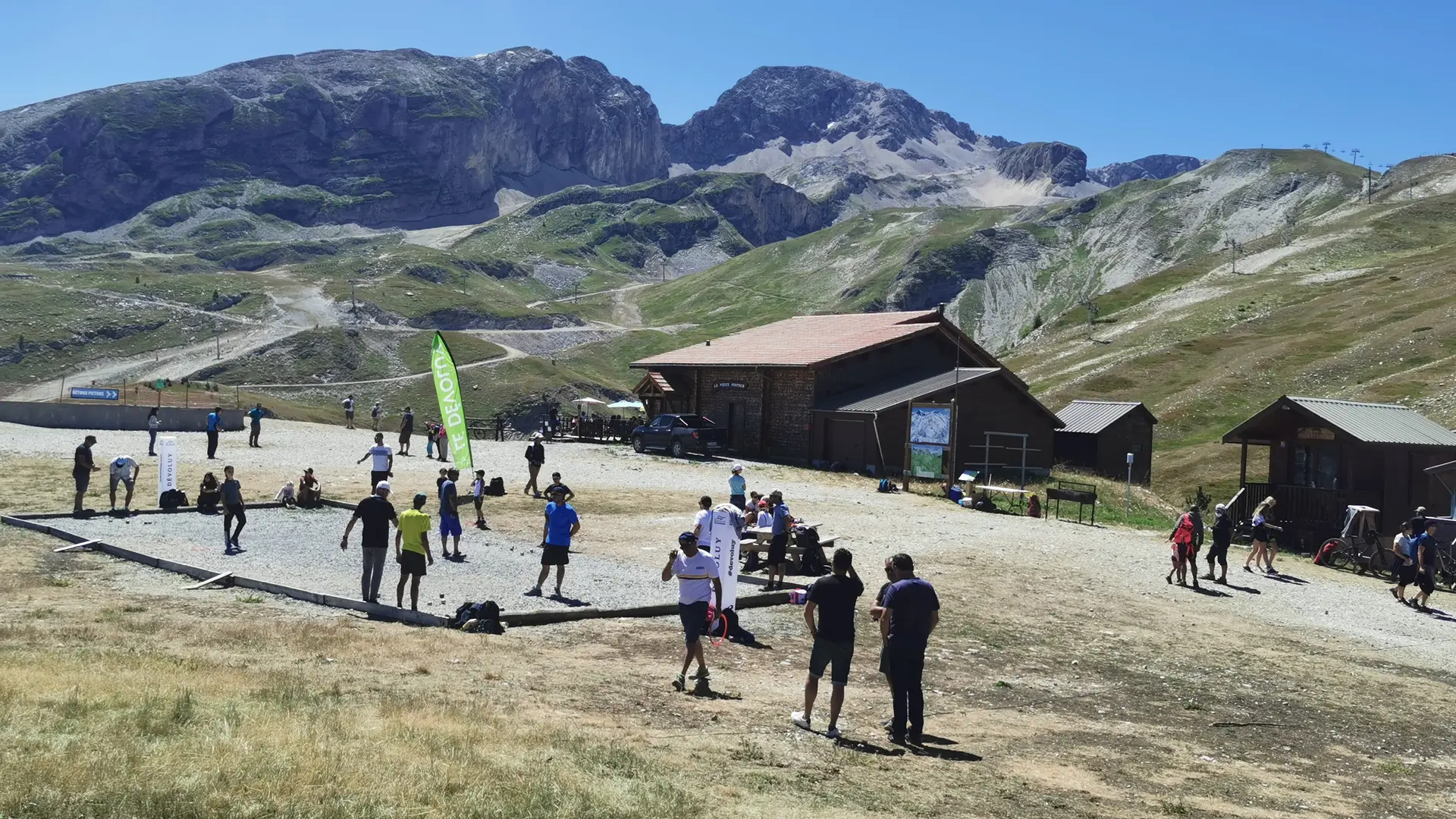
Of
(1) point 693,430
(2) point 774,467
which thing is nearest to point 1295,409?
(2) point 774,467

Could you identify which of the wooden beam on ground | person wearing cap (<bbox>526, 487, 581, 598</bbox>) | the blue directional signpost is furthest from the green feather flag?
the blue directional signpost

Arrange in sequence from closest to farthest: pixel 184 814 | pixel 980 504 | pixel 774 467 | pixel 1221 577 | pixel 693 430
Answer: pixel 184 814 → pixel 1221 577 → pixel 980 504 → pixel 774 467 → pixel 693 430

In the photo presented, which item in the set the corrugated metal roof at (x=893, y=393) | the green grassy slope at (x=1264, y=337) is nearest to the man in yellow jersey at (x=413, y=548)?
the corrugated metal roof at (x=893, y=393)

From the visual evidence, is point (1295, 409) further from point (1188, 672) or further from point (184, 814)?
point (184, 814)

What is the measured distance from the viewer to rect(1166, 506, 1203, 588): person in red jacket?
72.2 feet

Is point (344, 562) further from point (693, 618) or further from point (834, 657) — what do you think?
point (834, 657)

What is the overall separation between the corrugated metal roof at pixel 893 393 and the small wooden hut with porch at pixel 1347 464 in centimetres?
1153

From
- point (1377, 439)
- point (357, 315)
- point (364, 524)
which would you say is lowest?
point (364, 524)

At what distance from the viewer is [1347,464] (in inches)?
1246

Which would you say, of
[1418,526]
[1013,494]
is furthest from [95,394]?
[1418,526]

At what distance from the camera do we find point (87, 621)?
1399 cm

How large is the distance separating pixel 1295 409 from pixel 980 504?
30.8 ft

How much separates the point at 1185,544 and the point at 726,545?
37.8ft

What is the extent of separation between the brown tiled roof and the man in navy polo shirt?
33573 millimetres
